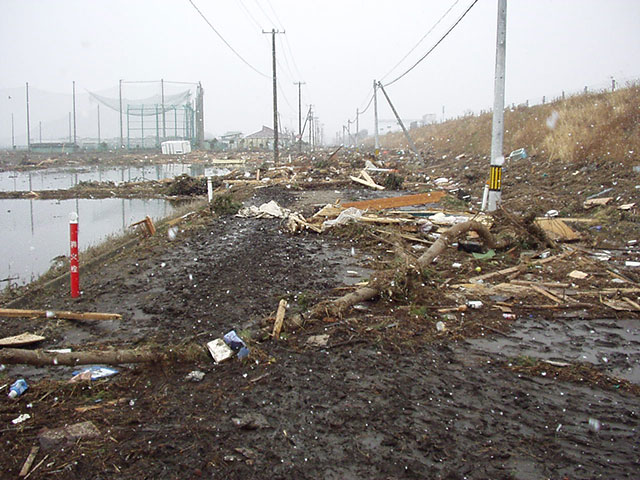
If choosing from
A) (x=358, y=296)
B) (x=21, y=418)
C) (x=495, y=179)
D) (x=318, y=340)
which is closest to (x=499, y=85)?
(x=495, y=179)

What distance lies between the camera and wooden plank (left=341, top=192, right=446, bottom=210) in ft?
42.1

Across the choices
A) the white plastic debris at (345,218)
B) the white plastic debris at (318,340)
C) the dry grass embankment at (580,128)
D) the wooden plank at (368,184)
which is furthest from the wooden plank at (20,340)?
the wooden plank at (368,184)

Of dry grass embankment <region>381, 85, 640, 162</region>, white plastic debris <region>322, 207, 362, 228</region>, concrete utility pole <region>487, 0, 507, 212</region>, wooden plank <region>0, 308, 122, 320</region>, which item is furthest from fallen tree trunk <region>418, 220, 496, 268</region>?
dry grass embankment <region>381, 85, 640, 162</region>

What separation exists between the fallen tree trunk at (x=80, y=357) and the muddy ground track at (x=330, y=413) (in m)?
0.10

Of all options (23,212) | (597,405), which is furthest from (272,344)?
(23,212)

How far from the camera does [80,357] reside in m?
4.09

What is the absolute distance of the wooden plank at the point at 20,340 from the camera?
4.48 meters

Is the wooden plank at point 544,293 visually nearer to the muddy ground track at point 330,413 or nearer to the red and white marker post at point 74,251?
the muddy ground track at point 330,413

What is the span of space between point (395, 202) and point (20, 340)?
415 inches

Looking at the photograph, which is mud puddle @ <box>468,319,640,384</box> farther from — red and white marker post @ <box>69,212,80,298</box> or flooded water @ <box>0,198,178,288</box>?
flooded water @ <box>0,198,178,288</box>

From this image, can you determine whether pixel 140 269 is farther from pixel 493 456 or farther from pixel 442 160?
pixel 442 160

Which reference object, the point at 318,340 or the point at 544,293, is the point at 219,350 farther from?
the point at 544,293

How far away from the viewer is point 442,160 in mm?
28906

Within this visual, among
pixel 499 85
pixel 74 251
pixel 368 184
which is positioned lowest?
pixel 74 251
